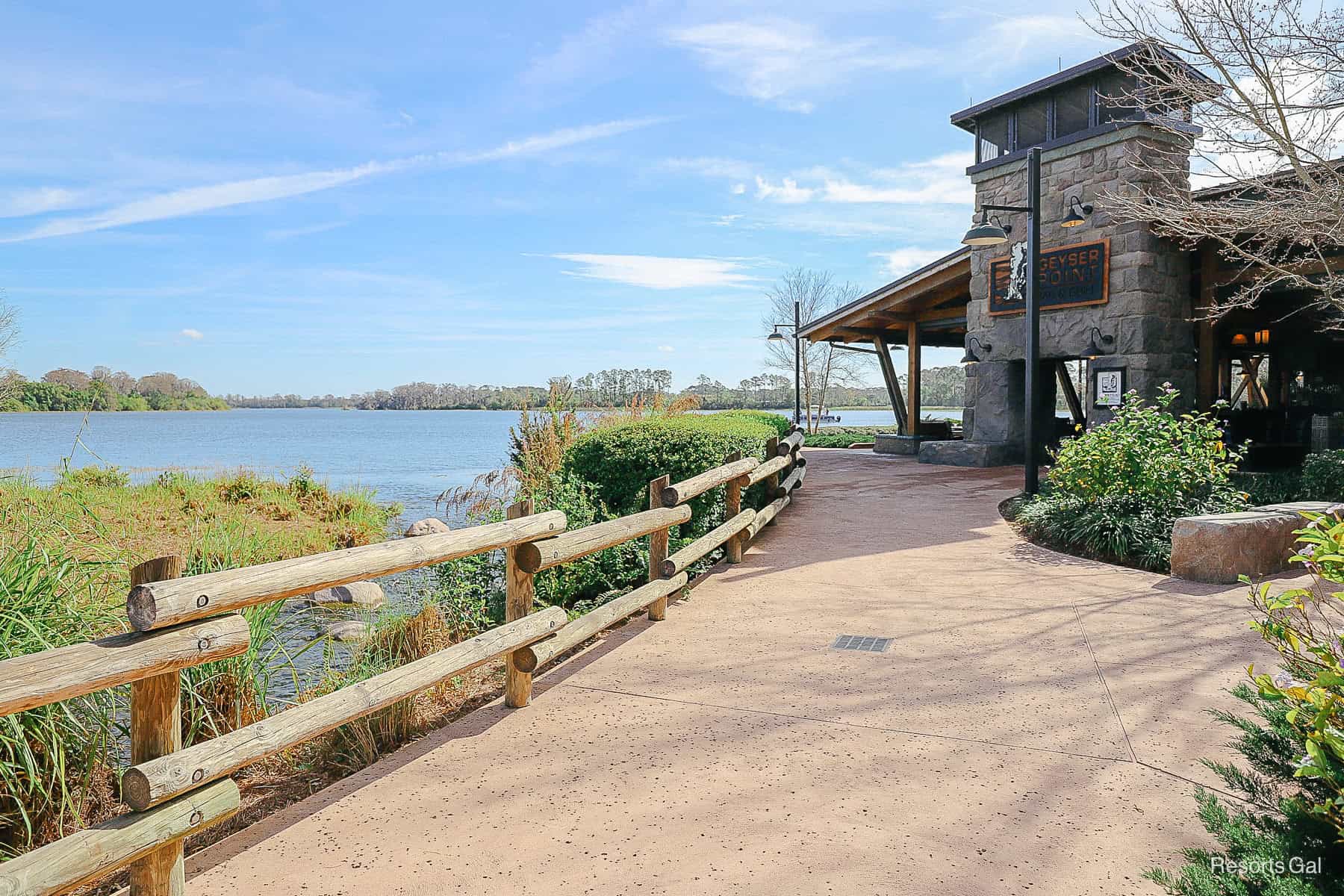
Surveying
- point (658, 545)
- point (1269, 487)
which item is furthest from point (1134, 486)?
point (658, 545)

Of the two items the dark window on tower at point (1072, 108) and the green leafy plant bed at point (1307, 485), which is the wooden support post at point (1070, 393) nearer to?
the dark window on tower at point (1072, 108)

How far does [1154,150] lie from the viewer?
1112cm

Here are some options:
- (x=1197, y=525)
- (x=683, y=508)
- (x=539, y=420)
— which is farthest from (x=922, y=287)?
(x=683, y=508)

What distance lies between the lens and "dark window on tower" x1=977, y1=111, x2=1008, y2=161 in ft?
43.1

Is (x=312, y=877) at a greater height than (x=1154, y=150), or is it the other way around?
(x=1154, y=150)

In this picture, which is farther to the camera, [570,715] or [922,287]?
[922,287]

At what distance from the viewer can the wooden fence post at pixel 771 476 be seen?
28.1 ft

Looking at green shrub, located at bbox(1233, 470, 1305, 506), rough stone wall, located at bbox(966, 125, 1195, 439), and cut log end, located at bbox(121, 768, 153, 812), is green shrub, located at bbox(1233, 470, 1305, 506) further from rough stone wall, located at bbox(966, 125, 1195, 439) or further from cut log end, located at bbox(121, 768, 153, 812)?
cut log end, located at bbox(121, 768, 153, 812)

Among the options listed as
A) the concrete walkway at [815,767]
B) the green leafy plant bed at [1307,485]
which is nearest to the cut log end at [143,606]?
the concrete walkway at [815,767]

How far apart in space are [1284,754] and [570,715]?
2.68m

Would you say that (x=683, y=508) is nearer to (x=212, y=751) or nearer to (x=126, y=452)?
(x=212, y=751)

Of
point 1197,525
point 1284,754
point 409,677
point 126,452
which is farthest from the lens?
point 126,452

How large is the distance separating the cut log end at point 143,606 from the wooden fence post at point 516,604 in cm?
176

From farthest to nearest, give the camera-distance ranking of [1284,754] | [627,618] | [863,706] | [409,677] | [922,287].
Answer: [922,287], [627,618], [863,706], [409,677], [1284,754]
